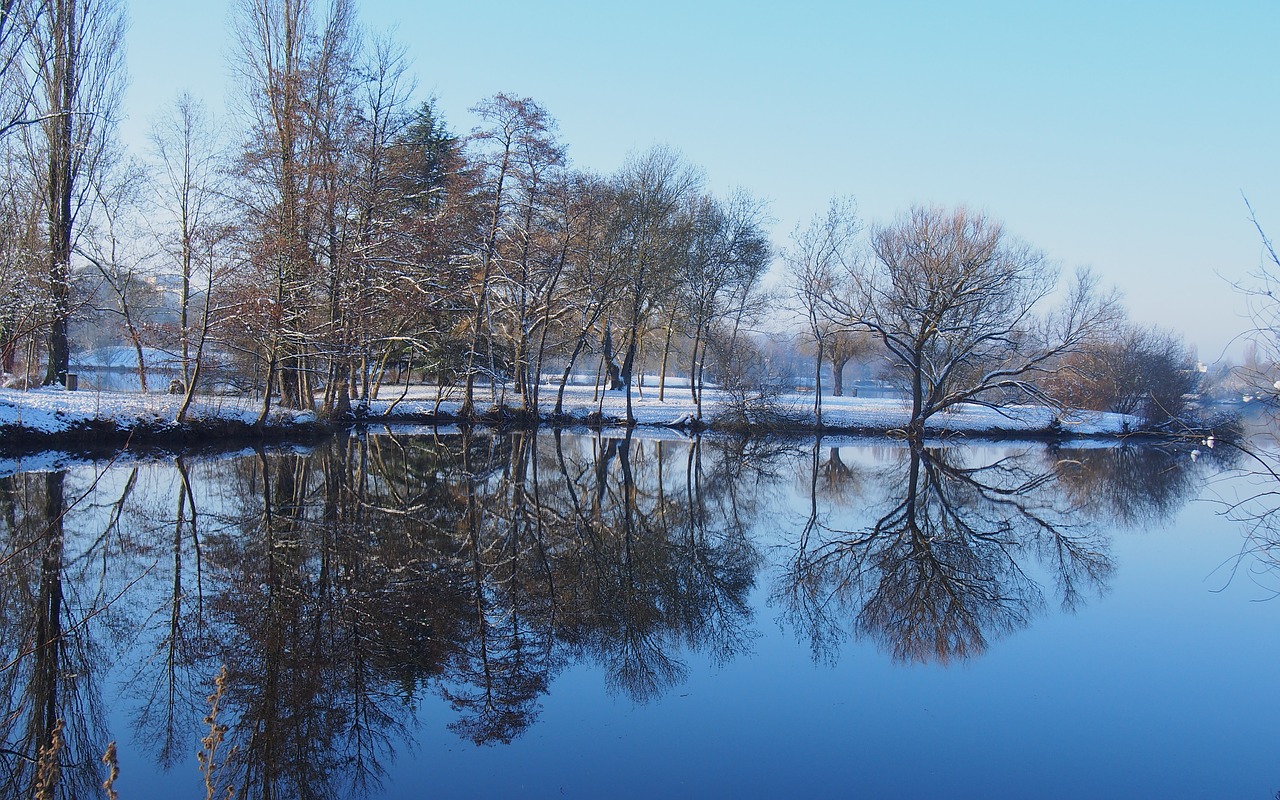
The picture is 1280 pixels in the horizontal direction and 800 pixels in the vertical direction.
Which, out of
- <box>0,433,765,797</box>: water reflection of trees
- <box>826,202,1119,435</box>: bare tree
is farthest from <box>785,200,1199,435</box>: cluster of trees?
<box>0,433,765,797</box>: water reflection of trees

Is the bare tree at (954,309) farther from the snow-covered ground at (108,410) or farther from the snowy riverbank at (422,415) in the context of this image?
the snow-covered ground at (108,410)

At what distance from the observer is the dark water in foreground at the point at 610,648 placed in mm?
4715

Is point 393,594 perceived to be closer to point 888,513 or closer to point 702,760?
point 702,760

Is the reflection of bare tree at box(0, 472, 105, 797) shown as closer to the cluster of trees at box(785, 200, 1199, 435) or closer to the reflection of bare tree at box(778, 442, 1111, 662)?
the reflection of bare tree at box(778, 442, 1111, 662)

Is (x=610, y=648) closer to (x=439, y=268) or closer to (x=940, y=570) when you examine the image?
(x=940, y=570)

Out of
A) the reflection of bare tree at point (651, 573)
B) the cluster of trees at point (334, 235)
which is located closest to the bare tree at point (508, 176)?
the cluster of trees at point (334, 235)

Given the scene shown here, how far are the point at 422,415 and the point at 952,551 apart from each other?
21500mm

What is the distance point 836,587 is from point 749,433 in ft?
69.6

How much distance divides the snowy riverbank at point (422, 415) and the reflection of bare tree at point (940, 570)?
34.9ft

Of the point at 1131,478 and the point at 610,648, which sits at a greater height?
the point at 1131,478

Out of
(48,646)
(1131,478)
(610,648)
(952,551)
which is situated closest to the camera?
(48,646)

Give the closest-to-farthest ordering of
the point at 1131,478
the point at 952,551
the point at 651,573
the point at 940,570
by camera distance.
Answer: the point at 651,573, the point at 940,570, the point at 952,551, the point at 1131,478

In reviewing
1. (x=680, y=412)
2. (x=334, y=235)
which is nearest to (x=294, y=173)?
(x=334, y=235)

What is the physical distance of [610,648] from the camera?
261 inches
